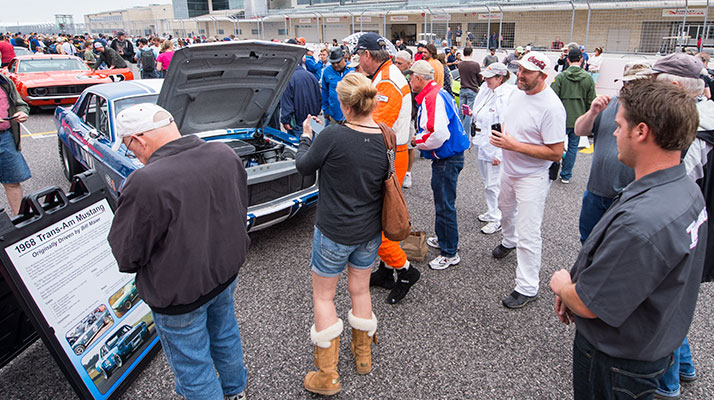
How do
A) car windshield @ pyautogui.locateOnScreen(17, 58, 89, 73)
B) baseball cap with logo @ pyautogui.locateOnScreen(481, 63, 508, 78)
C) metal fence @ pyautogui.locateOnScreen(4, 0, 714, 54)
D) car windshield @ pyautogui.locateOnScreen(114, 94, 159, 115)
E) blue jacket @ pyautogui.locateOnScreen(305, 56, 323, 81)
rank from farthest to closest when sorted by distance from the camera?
metal fence @ pyautogui.locateOnScreen(4, 0, 714, 54)
car windshield @ pyautogui.locateOnScreen(17, 58, 89, 73)
blue jacket @ pyautogui.locateOnScreen(305, 56, 323, 81)
baseball cap with logo @ pyautogui.locateOnScreen(481, 63, 508, 78)
car windshield @ pyautogui.locateOnScreen(114, 94, 159, 115)

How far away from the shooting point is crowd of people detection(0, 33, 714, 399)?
154 centimetres

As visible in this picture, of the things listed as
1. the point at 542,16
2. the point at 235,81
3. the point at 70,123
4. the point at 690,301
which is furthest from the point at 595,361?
the point at 542,16

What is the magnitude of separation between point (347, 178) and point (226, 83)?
8.17 feet

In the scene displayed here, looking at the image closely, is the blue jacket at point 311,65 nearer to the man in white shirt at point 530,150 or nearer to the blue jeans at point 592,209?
the man in white shirt at point 530,150

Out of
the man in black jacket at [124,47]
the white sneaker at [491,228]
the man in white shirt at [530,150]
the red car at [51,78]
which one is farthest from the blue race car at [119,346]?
the man in black jacket at [124,47]

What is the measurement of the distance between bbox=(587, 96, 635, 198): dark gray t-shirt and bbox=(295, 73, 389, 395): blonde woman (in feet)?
5.01

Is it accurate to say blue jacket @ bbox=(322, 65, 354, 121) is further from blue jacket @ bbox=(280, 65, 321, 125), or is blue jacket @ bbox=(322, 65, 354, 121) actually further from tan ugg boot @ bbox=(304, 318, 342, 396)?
tan ugg boot @ bbox=(304, 318, 342, 396)

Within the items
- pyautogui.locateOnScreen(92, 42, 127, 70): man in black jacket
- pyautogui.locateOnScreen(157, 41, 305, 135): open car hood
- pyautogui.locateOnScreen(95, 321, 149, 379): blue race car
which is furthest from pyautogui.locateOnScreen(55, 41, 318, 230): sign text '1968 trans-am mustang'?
pyautogui.locateOnScreen(92, 42, 127, 70): man in black jacket

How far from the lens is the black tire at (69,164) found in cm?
586

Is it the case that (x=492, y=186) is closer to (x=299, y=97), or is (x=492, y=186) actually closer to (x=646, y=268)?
(x=299, y=97)

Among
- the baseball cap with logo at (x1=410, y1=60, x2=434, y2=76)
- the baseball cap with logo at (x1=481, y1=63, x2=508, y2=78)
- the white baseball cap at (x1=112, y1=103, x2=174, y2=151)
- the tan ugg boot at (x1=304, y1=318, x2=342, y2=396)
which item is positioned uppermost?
the baseball cap with logo at (x1=410, y1=60, x2=434, y2=76)

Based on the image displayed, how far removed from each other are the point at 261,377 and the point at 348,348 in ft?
2.10

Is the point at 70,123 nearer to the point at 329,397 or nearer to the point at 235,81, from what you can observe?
the point at 235,81

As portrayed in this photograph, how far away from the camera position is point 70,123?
5551mm
